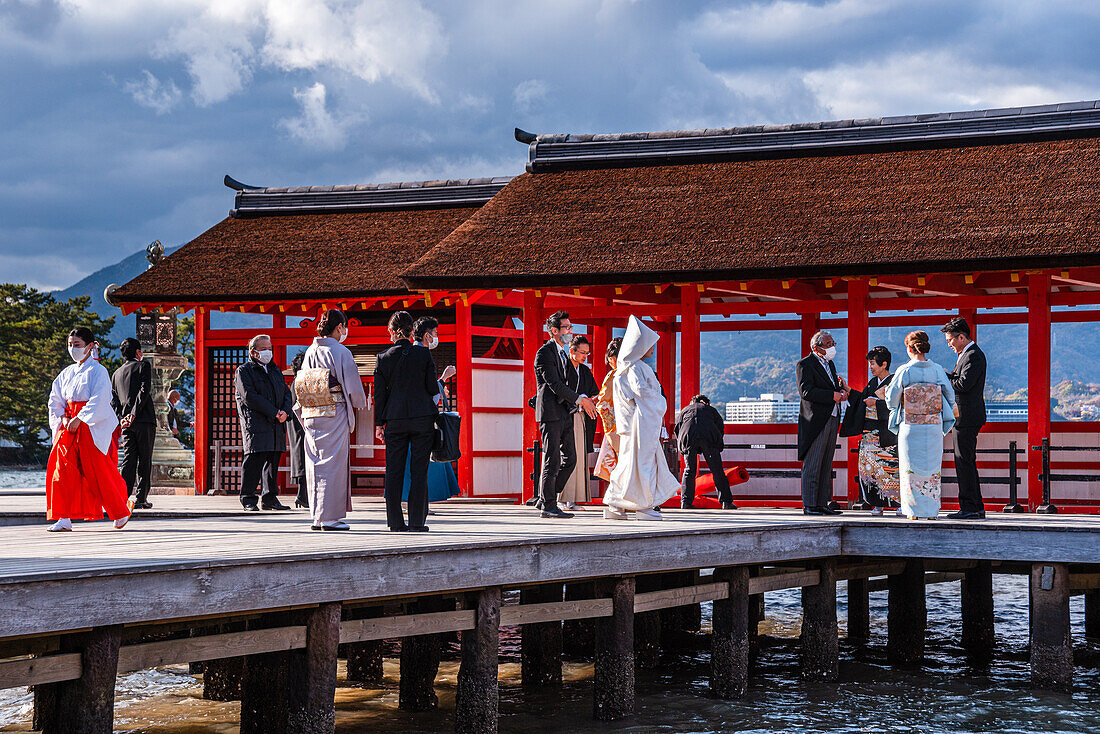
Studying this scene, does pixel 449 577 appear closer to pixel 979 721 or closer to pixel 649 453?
pixel 649 453

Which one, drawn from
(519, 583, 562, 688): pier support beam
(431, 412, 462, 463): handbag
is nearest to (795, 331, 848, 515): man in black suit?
(519, 583, 562, 688): pier support beam

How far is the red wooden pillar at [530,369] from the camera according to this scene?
1338 centimetres

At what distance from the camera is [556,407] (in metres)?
10.8

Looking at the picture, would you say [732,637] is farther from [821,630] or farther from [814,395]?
[814,395]

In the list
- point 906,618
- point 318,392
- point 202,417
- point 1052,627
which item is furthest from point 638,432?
point 202,417

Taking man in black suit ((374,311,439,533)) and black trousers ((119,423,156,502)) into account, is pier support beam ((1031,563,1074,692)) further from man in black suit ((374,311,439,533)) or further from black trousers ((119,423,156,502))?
black trousers ((119,423,156,502))

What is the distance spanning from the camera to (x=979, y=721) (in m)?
9.58

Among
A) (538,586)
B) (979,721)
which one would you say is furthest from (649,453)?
(979,721)

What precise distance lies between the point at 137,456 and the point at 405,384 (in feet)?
15.1

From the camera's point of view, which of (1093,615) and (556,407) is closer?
(556,407)

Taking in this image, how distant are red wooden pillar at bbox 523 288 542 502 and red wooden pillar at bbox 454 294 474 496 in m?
0.73

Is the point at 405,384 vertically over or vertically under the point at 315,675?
over

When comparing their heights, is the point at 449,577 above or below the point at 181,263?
below

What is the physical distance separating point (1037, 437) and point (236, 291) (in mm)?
9197
